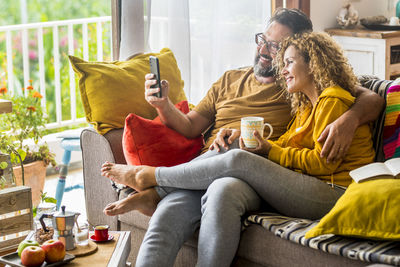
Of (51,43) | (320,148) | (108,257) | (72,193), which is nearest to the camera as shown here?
(108,257)

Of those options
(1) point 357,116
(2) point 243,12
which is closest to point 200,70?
(2) point 243,12

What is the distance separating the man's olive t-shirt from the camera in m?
2.38

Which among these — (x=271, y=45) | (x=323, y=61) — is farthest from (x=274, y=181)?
(x=271, y=45)

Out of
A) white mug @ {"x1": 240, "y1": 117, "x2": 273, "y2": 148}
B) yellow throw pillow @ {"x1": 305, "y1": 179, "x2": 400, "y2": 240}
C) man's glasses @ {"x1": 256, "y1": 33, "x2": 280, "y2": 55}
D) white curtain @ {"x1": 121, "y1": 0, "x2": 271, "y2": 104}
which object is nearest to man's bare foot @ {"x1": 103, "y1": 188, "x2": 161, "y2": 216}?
white mug @ {"x1": 240, "y1": 117, "x2": 273, "y2": 148}

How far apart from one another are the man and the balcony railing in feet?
7.01

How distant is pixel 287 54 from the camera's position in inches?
86.9

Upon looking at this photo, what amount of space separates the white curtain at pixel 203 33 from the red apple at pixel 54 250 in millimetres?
1456

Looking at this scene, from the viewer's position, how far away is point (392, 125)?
2.12 metres

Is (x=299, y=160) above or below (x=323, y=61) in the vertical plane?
below

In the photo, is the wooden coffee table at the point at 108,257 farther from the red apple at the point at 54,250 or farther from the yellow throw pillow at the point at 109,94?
the yellow throw pillow at the point at 109,94

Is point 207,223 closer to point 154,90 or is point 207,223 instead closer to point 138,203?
point 138,203

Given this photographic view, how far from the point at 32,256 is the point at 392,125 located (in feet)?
4.34

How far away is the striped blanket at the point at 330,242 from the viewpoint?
1622mm

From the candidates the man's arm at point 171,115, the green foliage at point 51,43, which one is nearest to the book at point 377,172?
the man's arm at point 171,115
